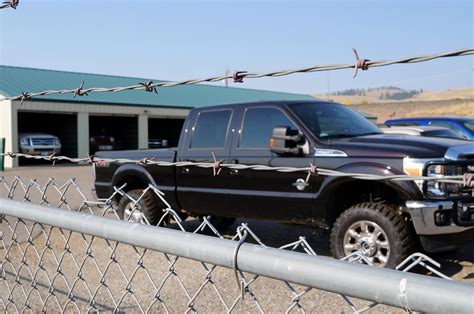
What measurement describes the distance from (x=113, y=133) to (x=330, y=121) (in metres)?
29.0

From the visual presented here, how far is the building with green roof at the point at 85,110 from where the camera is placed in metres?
26.8

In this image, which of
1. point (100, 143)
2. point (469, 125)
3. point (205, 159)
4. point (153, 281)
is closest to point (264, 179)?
point (205, 159)

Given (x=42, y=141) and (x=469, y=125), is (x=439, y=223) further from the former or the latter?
(x=42, y=141)

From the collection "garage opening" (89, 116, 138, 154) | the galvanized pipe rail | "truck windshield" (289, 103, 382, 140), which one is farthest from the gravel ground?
"garage opening" (89, 116, 138, 154)

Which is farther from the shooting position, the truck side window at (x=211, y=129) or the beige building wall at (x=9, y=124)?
the beige building wall at (x=9, y=124)

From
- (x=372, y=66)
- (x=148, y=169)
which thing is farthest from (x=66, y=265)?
(x=372, y=66)

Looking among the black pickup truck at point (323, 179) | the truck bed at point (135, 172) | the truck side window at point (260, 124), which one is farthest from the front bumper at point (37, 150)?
the truck side window at point (260, 124)

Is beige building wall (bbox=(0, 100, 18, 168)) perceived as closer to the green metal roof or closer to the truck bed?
the green metal roof

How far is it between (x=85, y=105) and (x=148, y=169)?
22182 millimetres

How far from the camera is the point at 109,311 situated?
4.65 meters

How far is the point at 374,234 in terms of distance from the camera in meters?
5.80

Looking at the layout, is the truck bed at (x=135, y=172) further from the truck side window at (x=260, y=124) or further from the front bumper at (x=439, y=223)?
the front bumper at (x=439, y=223)

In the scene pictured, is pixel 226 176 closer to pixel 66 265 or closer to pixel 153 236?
pixel 66 265

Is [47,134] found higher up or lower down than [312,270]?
lower down
